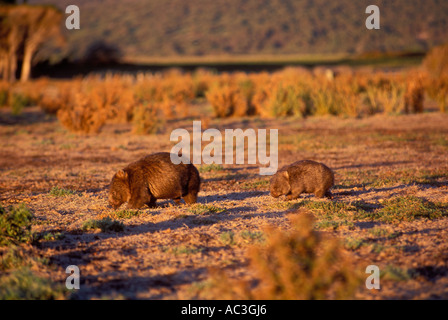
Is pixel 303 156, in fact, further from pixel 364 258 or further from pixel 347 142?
pixel 364 258

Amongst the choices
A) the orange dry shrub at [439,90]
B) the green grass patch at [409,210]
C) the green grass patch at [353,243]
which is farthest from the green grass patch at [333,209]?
the orange dry shrub at [439,90]

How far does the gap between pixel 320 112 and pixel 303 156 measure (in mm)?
8669

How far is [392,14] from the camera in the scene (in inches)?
4675

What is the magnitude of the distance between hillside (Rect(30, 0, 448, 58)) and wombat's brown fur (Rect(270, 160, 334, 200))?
97110 millimetres

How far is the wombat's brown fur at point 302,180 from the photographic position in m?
8.20

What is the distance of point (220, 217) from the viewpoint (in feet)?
24.3

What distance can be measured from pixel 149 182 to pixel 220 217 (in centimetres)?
119

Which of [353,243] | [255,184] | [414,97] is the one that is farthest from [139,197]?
[414,97]

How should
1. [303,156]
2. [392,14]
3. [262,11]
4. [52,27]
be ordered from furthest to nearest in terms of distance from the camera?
[262,11] < [392,14] < [52,27] < [303,156]

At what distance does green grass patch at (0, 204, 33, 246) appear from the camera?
6.04 meters

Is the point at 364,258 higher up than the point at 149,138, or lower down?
lower down

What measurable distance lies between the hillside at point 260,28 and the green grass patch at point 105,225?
97860 mm

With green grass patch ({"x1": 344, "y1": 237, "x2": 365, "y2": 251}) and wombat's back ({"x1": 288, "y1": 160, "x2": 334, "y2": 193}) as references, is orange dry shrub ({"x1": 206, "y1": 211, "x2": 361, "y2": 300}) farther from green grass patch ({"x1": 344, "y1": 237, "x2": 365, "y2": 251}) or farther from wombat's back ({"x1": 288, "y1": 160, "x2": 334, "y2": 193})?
wombat's back ({"x1": 288, "y1": 160, "x2": 334, "y2": 193})

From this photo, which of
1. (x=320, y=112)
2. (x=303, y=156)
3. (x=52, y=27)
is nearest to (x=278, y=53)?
(x=52, y=27)
